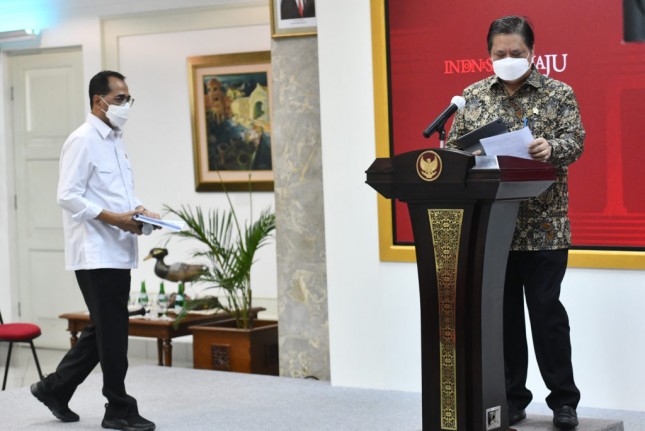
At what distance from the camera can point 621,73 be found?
4609mm

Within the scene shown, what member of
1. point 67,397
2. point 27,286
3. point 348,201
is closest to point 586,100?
point 348,201

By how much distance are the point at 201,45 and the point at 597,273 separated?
368 centimetres

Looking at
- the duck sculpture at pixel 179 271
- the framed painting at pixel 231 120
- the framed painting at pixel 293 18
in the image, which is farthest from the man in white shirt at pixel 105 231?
the framed painting at pixel 231 120

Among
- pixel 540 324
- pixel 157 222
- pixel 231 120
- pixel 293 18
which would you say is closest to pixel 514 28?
pixel 540 324

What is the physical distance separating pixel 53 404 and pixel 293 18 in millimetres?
2272

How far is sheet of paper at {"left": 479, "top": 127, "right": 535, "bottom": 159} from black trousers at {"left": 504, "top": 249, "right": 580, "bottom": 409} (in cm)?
43

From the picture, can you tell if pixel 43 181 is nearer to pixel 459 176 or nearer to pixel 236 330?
pixel 236 330

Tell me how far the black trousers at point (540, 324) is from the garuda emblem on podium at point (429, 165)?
1.94 ft

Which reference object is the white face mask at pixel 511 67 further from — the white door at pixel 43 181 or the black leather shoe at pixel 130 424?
the white door at pixel 43 181

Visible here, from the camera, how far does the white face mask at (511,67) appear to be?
11.4 ft

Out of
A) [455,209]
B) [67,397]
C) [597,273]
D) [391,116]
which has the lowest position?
[67,397]

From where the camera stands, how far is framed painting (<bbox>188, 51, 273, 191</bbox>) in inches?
286

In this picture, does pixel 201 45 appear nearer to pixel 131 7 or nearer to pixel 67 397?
pixel 131 7

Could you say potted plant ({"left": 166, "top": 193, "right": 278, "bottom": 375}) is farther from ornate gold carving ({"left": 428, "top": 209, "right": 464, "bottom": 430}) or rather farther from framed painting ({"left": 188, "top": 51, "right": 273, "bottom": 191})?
ornate gold carving ({"left": 428, "top": 209, "right": 464, "bottom": 430})
